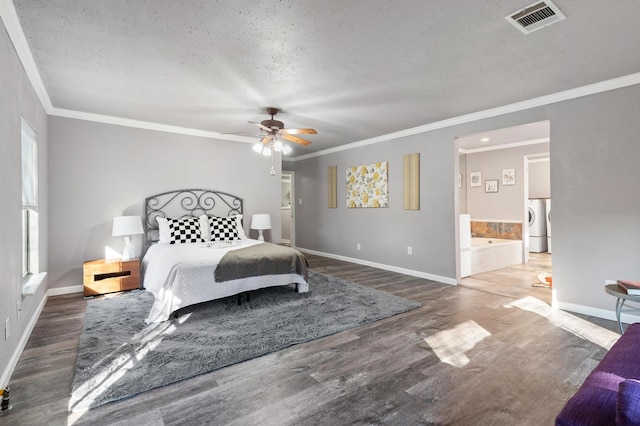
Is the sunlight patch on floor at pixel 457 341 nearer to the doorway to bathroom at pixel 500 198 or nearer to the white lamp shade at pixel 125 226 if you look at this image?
the doorway to bathroom at pixel 500 198

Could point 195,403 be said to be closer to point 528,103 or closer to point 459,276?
point 459,276

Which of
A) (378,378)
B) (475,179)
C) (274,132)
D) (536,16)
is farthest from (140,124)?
(475,179)

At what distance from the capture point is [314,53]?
261 centimetres

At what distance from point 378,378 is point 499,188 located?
611 cm

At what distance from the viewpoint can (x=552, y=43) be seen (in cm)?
247

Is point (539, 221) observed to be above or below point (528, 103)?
below

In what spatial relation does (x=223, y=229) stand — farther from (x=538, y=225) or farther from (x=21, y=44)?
(x=538, y=225)

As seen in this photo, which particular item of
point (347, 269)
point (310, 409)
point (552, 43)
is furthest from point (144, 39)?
point (347, 269)

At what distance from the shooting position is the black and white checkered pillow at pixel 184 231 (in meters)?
4.54

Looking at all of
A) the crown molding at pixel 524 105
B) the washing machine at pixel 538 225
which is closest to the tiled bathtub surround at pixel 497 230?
the washing machine at pixel 538 225

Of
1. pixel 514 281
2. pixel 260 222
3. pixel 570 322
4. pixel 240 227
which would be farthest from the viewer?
pixel 260 222

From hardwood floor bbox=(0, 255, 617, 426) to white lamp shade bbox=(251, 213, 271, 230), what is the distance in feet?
9.00

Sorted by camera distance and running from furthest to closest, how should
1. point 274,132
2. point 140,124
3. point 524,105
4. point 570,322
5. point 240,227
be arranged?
point 240,227, point 140,124, point 274,132, point 524,105, point 570,322

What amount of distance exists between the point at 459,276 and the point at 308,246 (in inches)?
152
